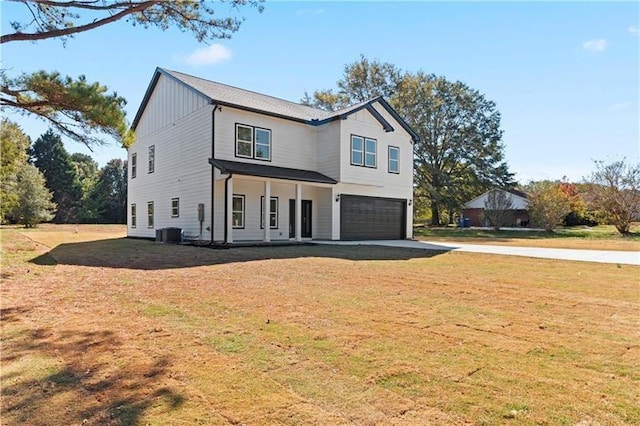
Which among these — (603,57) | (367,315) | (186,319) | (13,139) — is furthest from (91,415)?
(13,139)

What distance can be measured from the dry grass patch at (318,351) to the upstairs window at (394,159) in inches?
588

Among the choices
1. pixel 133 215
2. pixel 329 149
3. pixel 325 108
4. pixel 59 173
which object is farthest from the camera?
pixel 59 173

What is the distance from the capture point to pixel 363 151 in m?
20.3

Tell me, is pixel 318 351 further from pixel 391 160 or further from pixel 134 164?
pixel 134 164

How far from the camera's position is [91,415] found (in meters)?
2.57

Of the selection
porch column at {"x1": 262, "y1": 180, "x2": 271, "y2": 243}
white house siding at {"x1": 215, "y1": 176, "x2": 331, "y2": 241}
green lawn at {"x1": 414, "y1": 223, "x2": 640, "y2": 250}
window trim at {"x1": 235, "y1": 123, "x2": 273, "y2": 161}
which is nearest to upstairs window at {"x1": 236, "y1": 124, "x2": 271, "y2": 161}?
window trim at {"x1": 235, "y1": 123, "x2": 273, "y2": 161}

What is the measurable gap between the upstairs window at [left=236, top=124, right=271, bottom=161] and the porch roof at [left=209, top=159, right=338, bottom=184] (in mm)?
520

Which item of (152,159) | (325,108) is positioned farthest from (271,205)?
(325,108)

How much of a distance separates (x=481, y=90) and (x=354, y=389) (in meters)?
39.7

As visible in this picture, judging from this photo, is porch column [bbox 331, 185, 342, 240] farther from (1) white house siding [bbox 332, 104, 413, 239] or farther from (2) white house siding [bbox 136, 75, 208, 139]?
(2) white house siding [bbox 136, 75, 208, 139]

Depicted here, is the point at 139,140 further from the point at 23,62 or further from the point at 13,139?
the point at 23,62

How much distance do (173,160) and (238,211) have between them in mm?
4684

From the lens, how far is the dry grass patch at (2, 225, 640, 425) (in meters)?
2.63

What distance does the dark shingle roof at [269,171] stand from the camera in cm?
1545
